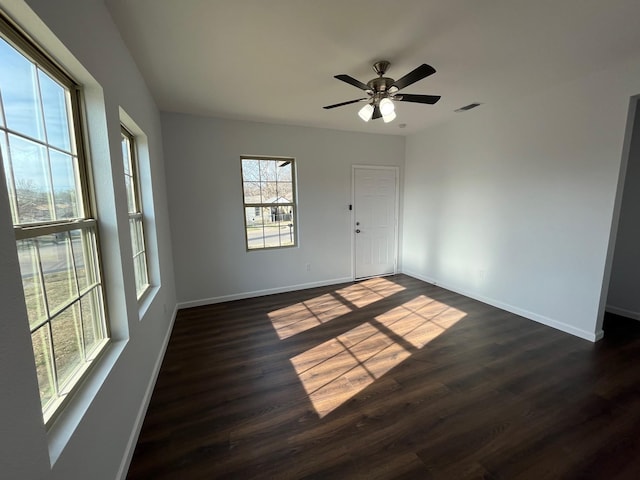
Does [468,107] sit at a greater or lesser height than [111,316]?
greater

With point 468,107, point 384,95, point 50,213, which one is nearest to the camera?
point 50,213

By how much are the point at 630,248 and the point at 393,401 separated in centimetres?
355

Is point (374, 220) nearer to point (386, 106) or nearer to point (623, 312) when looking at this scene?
point (386, 106)

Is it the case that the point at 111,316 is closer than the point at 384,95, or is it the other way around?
the point at 111,316

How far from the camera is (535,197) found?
10.2 feet

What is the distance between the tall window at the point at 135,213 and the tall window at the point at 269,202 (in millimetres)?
1611

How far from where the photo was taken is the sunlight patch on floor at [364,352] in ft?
7.02

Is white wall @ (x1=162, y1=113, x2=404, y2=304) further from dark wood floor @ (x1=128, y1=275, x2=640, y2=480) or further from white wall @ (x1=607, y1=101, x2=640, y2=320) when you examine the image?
white wall @ (x1=607, y1=101, x2=640, y2=320)

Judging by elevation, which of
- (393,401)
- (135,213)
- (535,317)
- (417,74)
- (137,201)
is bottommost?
(393,401)

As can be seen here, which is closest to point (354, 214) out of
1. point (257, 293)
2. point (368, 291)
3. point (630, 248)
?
point (368, 291)

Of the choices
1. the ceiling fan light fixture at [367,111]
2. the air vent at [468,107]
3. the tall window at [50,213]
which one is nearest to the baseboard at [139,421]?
the tall window at [50,213]

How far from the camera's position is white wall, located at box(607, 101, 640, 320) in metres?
3.11

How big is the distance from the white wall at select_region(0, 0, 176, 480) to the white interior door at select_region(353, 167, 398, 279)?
3258mm

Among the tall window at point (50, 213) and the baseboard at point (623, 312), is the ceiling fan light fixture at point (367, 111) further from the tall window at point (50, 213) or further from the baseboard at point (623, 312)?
the baseboard at point (623, 312)
